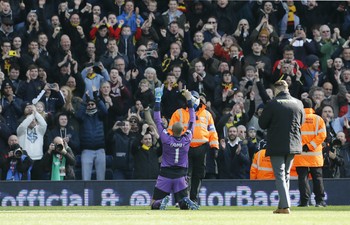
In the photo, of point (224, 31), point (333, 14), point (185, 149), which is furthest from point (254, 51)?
point (185, 149)

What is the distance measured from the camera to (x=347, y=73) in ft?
91.1

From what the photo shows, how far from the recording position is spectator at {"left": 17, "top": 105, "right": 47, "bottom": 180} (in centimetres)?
2530

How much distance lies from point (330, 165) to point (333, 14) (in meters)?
7.62

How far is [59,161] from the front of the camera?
2442 centimetres

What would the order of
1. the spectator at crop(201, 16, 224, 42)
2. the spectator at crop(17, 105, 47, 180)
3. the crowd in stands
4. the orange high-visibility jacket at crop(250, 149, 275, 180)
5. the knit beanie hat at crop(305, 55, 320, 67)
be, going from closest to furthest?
the orange high-visibility jacket at crop(250, 149, 275, 180)
the spectator at crop(17, 105, 47, 180)
the crowd in stands
the knit beanie hat at crop(305, 55, 320, 67)
the spectator at crop(201, 16, 224, 42)

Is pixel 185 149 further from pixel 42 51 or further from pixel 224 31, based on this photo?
pixel 224 31

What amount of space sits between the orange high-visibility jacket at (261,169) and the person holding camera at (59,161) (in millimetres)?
3938

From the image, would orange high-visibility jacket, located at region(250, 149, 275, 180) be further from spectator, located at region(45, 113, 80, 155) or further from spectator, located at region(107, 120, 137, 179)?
spectator, located at region(45, 113, 80, 155)

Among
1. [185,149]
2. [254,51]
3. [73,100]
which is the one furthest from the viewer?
[254,51]

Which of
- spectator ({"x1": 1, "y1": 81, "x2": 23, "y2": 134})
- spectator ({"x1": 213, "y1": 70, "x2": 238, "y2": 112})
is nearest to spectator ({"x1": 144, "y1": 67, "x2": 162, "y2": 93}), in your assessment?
spectator ({"x1": 213, "y1": 70, "x2": 238, "y2": 112})

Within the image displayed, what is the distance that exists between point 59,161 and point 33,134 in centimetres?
133

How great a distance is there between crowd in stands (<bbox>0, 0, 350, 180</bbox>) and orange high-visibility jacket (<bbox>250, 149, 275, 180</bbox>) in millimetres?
906
